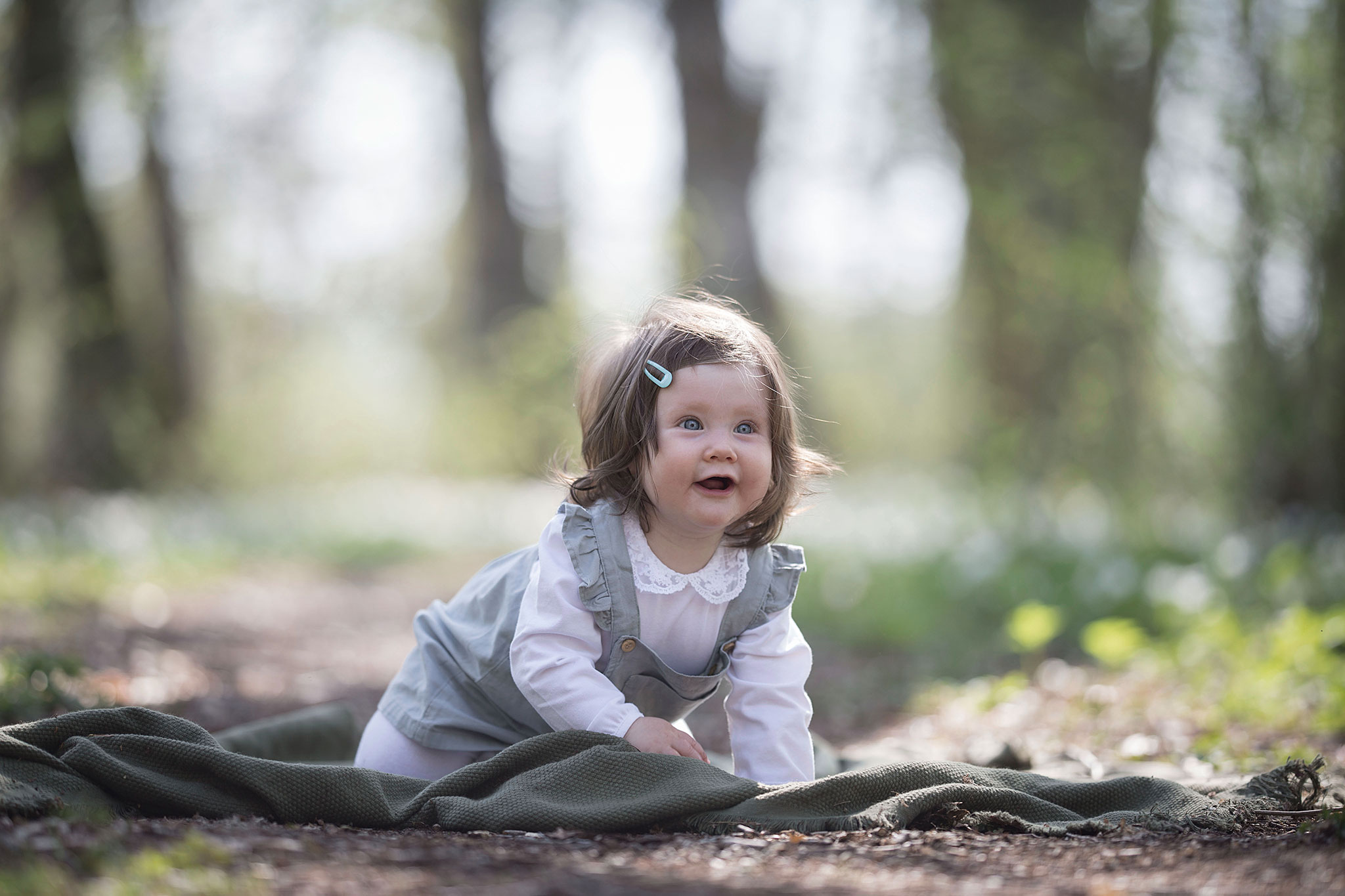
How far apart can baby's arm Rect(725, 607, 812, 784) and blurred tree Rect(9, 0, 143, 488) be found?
31.3ft

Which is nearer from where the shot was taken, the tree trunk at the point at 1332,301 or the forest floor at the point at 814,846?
the forest floor at the point at 814,846

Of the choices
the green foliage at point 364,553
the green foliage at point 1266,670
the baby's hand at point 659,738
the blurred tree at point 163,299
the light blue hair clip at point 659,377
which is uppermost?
the blurred tree at point 163,299

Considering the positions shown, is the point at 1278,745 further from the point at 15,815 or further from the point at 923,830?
the point at 15,815

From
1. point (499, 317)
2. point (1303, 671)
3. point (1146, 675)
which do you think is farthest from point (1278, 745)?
point (499, 317)

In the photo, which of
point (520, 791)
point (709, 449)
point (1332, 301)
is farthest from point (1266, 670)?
point (1332, 301)

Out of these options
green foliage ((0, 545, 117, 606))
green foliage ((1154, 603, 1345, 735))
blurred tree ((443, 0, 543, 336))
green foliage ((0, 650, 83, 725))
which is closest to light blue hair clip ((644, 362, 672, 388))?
green foliage ((0, 650, 83, 725))

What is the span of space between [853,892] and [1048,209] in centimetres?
633

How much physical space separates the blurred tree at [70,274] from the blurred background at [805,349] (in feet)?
0.12

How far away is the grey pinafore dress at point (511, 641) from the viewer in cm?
226

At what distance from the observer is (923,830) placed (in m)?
2.06

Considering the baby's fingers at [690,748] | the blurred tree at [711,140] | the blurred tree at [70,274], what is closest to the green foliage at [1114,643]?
the baby's fingers at [690,748]

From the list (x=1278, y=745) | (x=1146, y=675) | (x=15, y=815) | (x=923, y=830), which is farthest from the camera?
(x=1146, y=675)

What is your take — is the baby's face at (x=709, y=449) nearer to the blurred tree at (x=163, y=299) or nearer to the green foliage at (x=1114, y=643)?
the green foliage at (x=1114, y=643)

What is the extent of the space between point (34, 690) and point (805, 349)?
26.6ft
